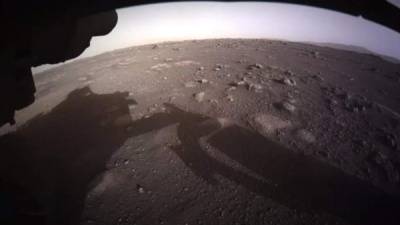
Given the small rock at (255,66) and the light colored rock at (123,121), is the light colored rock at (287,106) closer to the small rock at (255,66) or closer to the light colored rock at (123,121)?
the small rock at (255,66)

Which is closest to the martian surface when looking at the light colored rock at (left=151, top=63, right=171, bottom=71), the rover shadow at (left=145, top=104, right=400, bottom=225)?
the rover shadow at (left=145, top=104, right=400, bottom=225)

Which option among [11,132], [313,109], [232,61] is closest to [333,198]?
[313,109]

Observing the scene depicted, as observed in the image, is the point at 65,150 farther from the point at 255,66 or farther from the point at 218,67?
the point at 255,66

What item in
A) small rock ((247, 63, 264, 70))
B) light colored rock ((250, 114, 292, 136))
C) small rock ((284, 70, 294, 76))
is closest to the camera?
light colored rock ((250, 114, 292, 136))

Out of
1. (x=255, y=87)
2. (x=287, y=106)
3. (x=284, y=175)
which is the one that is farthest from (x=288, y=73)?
(x=284, y=175)

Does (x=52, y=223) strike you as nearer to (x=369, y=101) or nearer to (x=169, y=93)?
(x=169, y=93)

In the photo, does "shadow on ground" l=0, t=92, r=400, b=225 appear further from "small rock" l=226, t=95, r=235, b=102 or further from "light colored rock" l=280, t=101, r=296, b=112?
"light colored rock" l=280, t=101, r=296, b=112
